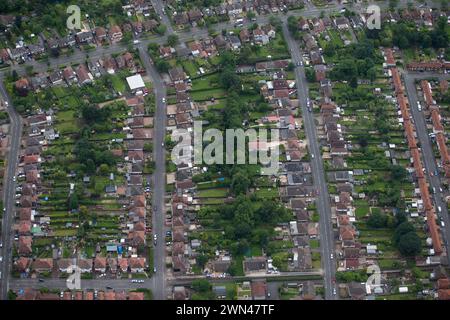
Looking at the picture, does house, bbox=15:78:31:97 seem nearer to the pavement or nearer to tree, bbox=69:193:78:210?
the pavement

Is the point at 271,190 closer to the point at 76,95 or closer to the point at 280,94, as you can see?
the point at 280,94

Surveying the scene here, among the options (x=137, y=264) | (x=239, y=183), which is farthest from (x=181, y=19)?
(x=137, y=264)

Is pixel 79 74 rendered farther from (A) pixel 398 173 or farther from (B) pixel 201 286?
(A) pixel 398 173

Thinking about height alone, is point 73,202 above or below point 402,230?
above

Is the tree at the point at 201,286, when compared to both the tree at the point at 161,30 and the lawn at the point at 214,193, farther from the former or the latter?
the tree at the point at 161,30

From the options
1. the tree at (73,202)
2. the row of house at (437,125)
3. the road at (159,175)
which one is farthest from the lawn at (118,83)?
the row of house at (437,125)

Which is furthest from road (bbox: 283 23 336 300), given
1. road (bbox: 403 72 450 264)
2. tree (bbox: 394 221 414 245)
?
road (bbox: 403 72 450 264)
